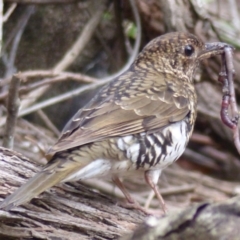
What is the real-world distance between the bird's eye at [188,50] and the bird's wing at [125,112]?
0.25 metres

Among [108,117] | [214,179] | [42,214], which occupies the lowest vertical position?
[214,179]

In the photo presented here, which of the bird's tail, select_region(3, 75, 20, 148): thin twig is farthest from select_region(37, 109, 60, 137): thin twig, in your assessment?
the bird's tail

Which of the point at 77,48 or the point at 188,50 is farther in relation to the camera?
the point at 77,48

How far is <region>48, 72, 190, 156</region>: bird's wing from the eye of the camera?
140 inches

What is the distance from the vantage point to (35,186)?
10.5ft

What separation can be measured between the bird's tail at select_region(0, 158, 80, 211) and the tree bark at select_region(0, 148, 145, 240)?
0.30 feet

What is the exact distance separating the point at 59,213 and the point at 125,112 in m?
0.73

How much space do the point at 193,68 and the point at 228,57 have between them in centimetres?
63

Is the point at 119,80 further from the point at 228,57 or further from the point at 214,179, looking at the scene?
the point at 214,179

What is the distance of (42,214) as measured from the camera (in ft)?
11.1

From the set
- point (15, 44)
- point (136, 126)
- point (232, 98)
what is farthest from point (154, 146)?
point (15, 44)

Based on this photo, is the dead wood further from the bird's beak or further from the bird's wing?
the bird's beak


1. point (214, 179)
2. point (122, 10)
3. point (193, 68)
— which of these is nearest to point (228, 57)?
point (193, 68)

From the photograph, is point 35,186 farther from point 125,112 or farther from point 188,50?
point 188,50
